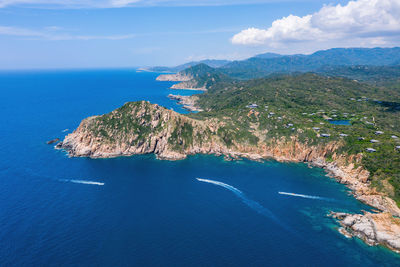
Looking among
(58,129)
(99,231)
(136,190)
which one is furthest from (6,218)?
(58,129)

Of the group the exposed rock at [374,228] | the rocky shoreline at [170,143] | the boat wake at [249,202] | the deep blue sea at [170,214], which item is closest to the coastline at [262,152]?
the rocky shoreline at [170,143]

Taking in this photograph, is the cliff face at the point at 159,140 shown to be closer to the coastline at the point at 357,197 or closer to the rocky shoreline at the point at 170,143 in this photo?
the rocky shoreline at the point at 170,143

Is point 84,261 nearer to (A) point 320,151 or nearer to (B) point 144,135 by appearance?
(B) point 144,135

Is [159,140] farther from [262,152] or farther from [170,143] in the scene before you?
[262,152]

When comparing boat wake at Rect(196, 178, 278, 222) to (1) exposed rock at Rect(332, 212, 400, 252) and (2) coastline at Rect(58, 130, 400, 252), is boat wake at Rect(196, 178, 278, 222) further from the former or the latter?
(1) exposed rock at Rect(332, 212, 400, 252)

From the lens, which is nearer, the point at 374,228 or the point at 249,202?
the point at 374,228

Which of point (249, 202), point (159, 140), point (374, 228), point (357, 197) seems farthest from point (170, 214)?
point (357, 197)

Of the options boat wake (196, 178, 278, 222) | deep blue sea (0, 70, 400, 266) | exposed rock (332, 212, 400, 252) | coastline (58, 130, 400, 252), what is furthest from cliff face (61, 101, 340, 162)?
exposed rock (332, 212, 400, 252)
